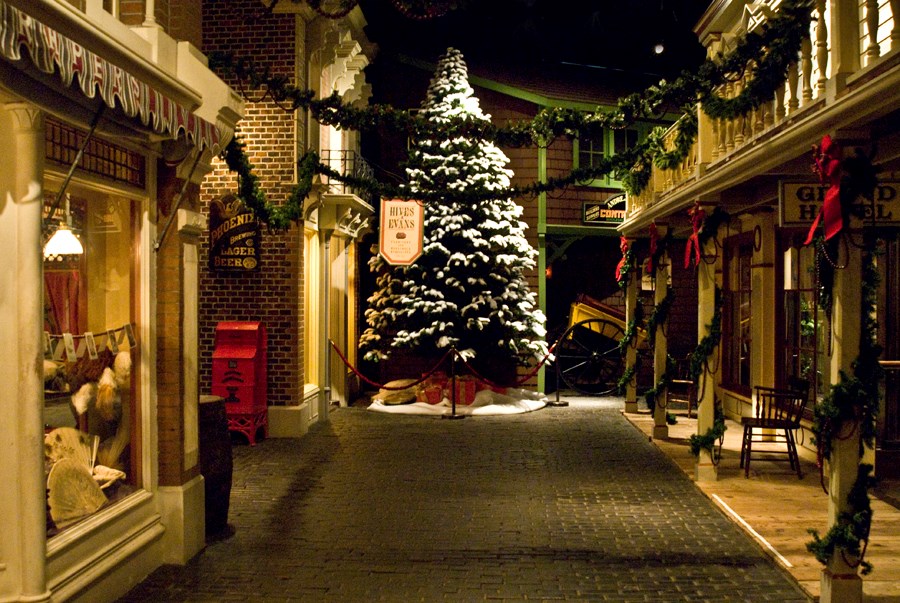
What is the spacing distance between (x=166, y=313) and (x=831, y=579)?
200 inches

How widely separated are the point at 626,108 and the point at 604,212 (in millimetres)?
9128

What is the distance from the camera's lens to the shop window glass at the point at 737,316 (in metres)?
13.2

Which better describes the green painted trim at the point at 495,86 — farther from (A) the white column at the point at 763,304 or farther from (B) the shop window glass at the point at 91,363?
(B) the shop window glass at the point at 91,363

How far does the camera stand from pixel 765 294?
12039 millimetres

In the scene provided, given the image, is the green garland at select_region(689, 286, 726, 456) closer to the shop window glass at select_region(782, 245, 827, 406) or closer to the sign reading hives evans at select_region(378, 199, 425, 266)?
the shop window glass at select_region(782, 245, 827, 406)

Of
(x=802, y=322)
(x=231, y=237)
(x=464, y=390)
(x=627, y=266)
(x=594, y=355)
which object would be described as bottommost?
(x=464, y=390)

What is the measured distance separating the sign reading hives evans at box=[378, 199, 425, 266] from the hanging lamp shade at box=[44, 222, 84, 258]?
26.7ft

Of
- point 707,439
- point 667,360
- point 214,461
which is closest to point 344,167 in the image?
point 667,360

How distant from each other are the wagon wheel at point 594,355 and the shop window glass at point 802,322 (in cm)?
609

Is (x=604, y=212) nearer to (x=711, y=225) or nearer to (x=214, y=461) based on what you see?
(x=711, y=225)

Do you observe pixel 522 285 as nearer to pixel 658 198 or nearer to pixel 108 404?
pixel 658 198

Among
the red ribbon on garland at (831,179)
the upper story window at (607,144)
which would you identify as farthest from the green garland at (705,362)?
the upper story window at (607,144)

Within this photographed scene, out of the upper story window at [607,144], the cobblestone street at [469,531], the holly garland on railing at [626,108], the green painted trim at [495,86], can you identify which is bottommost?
the cobblestone street at [469,531]

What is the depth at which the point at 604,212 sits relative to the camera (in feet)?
59.6
